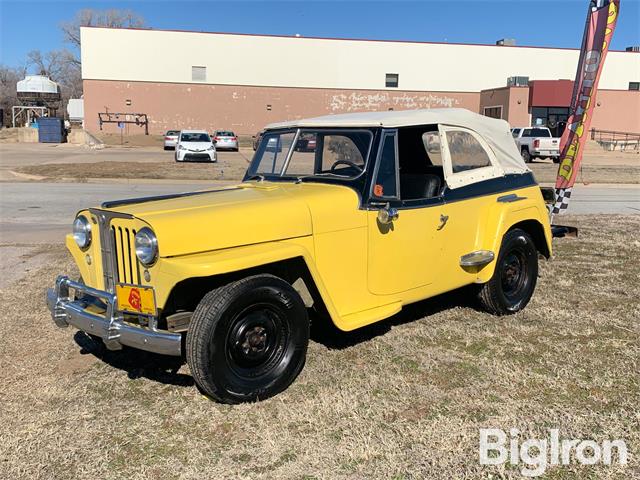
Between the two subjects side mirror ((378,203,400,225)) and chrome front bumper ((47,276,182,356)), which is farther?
side mirror ((378,203,400,225))

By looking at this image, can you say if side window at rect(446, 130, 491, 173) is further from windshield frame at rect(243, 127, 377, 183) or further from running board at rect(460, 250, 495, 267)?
windshield frame at rect(243, 127, 377, 183)

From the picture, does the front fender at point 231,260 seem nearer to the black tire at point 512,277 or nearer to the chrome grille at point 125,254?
the chrome grille at point 125,254

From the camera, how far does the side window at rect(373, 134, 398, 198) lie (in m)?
4.07

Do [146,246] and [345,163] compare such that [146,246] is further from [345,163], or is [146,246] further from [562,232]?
[562,232]

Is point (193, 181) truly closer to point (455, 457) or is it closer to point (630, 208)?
point (630, 208)

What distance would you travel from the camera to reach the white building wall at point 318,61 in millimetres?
49094

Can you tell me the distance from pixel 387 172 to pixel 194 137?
80.4 feet

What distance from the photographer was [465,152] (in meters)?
4.81

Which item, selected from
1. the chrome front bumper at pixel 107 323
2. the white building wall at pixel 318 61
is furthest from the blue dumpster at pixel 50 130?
the chrome front bumper at pixel 107 323

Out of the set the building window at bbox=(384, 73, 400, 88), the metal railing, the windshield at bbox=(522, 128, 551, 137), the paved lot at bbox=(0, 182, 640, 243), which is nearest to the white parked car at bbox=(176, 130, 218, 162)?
the paved lot at bbox=(0, 182, 640, 243)

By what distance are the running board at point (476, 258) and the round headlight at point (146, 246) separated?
8.55 feet

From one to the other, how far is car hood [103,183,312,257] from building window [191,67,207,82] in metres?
49.2

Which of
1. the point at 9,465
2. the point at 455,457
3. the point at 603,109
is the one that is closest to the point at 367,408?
the point at 455,457

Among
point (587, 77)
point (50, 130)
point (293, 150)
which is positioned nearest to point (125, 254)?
point (293, 150)
